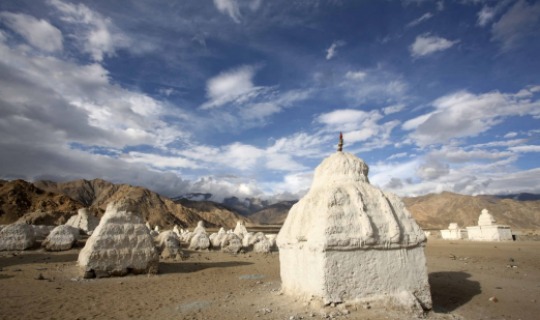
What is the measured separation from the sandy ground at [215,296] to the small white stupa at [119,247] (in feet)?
1.56

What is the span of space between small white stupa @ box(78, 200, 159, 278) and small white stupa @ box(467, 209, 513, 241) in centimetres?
3103

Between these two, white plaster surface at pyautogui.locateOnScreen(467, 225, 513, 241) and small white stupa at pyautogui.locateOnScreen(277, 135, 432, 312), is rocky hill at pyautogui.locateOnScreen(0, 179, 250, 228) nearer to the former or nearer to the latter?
small white stupa at pyautogui.locateOnScreen(277, 135, 432, 312)

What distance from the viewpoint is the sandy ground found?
703 cm

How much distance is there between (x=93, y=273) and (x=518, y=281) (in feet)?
47.4

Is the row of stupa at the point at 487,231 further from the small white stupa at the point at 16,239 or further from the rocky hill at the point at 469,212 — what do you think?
the rocky hill at the point at 469,212

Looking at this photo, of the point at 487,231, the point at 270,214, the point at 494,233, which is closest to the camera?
the point at 494,233

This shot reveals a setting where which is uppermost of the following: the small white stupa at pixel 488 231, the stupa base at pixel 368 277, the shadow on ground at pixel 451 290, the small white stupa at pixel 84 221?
the small white stupa at pixel 84 221

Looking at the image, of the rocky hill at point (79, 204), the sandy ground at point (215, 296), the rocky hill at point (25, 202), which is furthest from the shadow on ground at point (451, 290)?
the rocky hill at point (25, 202)

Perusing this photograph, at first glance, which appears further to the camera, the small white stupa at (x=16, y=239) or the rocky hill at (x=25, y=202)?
the rocky hill at (x=25, y=202)

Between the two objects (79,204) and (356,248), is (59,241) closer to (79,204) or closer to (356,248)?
(356,248)

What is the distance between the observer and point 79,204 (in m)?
68.7

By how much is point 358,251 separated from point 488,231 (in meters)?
31.0

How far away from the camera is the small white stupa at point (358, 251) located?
678cm

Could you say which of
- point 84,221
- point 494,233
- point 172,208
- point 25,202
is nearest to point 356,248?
point 494,233
